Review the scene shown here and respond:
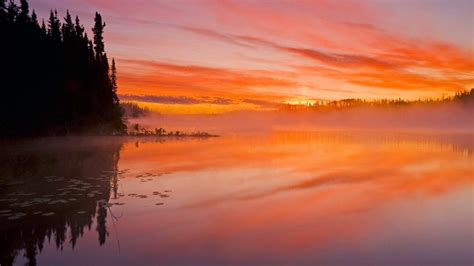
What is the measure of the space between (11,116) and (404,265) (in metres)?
40.7

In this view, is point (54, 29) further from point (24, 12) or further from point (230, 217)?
point (230, 217)

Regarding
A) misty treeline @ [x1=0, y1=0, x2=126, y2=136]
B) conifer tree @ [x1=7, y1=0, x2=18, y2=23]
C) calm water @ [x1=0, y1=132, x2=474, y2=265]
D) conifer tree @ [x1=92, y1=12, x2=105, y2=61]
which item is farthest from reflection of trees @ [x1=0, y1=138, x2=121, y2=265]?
conifer tree @ [x1=92, y1=12, x2=105, y2=61]

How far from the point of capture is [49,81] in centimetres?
4369

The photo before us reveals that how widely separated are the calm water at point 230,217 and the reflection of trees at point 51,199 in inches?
1.5

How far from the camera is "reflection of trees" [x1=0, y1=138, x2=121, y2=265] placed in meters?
9.13

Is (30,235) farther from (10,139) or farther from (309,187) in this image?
(10,139)

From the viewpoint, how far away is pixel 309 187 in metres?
16.6

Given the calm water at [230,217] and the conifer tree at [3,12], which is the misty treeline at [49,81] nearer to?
the conifer tree at [3,12]

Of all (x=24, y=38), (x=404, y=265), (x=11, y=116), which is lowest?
(x=404, y=265)

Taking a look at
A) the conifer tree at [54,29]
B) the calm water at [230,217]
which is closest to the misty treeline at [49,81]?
the conifer tree at [54,29]

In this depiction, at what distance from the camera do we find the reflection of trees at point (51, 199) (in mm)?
9133

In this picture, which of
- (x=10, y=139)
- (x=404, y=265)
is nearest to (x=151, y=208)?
(x=404, y=265)

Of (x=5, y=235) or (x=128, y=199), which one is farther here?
(x=128, y=199)

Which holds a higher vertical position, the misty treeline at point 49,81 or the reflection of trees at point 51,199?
the misty treeline at point 49,81
